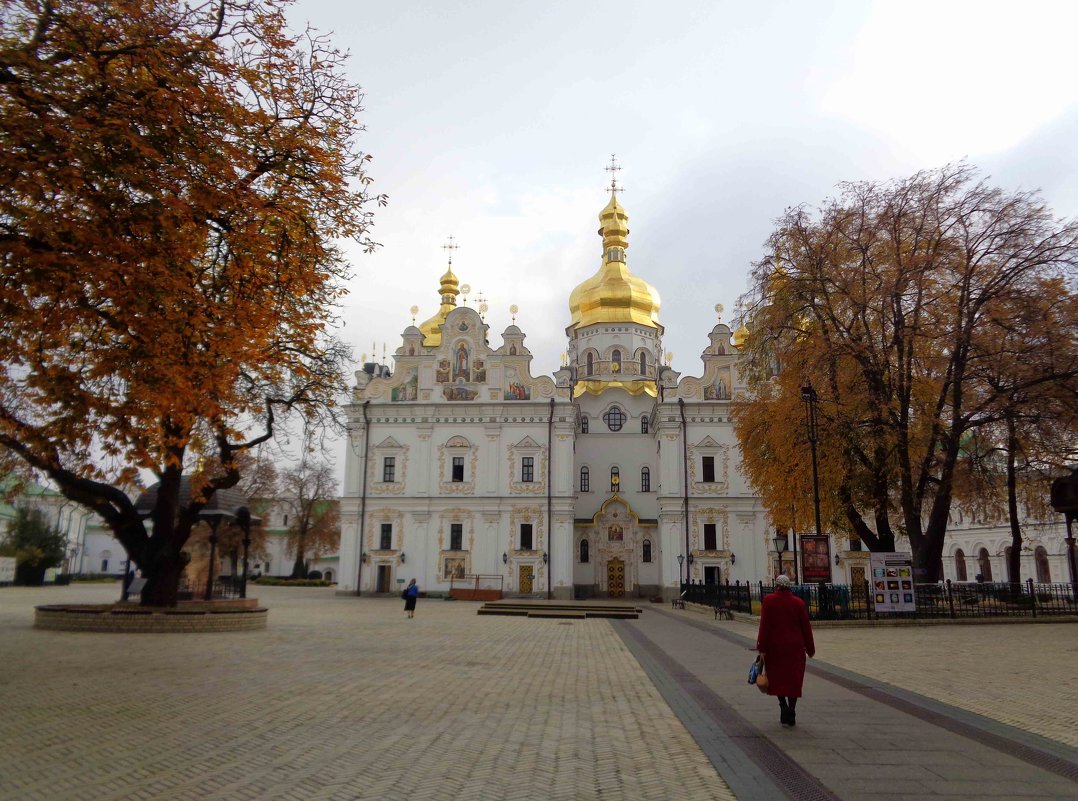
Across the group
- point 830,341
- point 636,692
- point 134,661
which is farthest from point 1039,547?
point 134,661

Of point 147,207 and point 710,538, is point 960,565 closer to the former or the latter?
point 710,538

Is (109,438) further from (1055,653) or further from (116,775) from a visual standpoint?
(1055,653)

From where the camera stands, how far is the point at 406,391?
4719cm

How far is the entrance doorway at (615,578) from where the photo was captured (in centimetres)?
4678

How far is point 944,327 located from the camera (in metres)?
25.8

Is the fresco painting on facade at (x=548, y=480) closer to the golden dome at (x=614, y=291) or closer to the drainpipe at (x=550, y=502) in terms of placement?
the drainpipe at (x=550, y=502)

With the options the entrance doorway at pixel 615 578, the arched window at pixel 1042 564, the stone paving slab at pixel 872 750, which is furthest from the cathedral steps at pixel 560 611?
the arched window at pixel 1042 564

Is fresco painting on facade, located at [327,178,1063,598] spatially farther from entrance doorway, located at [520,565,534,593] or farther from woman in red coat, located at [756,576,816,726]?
woman in red coat, located at [756,576,816,726]

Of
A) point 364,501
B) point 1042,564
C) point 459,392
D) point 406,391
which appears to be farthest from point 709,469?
point 1042,564

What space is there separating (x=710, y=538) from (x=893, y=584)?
21989 millimetres

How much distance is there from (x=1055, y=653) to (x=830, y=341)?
12238mm

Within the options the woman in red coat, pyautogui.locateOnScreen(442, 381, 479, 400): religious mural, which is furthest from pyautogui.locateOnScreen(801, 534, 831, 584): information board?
pyautogui.locateOnScreen(442, 381, 479, 400): religious mural

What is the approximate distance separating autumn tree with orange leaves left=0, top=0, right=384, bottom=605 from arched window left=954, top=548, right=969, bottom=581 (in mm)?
53761

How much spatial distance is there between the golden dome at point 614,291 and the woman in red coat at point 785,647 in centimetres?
4759
